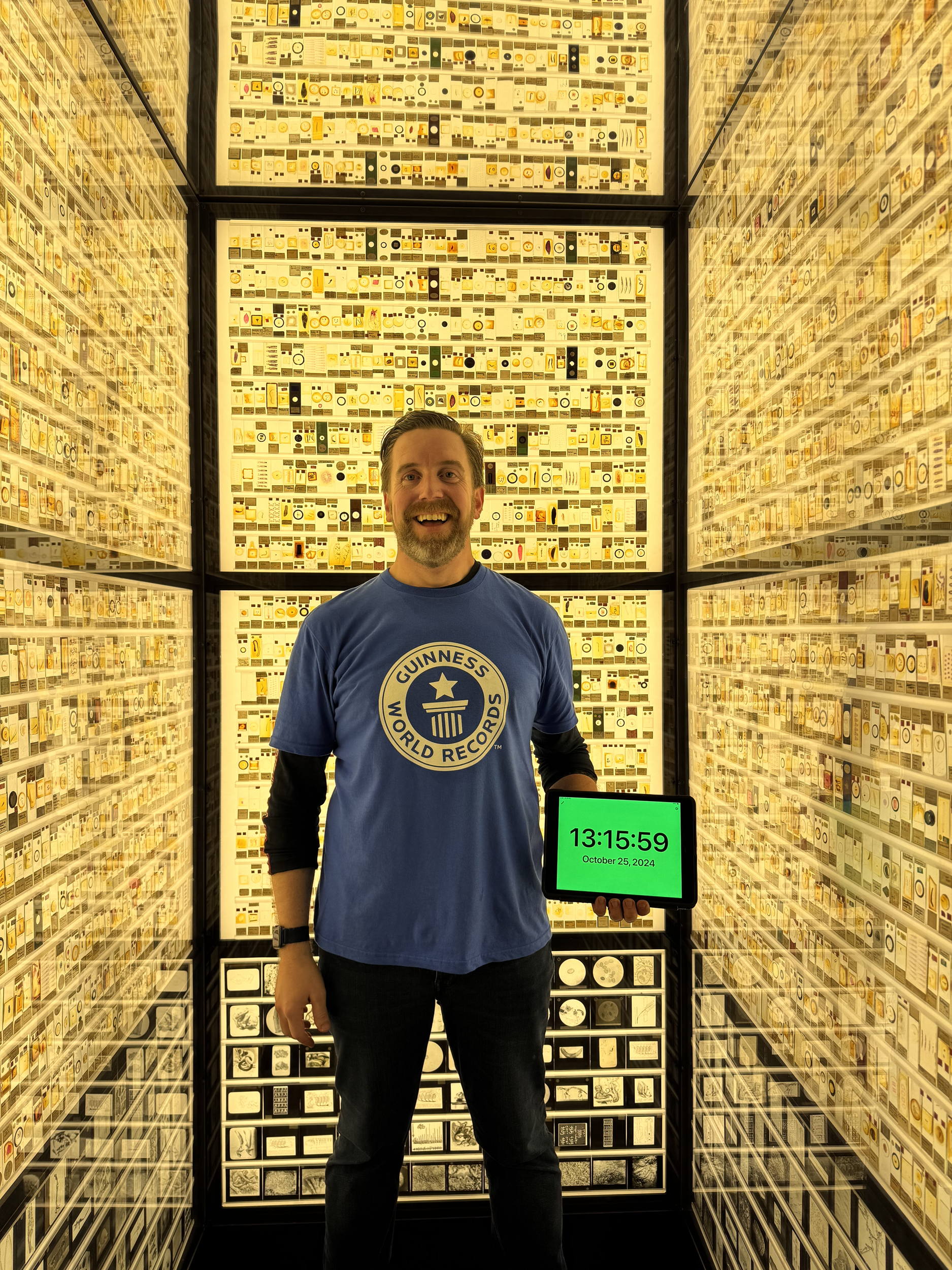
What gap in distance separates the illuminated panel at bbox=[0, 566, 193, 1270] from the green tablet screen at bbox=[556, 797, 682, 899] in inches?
31.9

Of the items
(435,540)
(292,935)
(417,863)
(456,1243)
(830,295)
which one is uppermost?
(830,295)

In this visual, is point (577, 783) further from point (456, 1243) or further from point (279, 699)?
point (456, 1243)

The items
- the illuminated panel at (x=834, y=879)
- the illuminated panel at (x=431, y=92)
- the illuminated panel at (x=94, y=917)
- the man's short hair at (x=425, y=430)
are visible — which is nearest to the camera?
the illuminated panel at (x=834, y=879)

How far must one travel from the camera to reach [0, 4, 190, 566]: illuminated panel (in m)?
1.05

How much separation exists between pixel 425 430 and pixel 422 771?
2.10 feet

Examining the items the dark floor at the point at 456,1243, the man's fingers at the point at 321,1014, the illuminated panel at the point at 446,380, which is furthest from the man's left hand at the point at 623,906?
the dark floor at the point at 456,1243

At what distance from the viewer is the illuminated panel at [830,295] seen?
3.10ft

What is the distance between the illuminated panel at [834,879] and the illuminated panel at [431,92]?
3.83ft

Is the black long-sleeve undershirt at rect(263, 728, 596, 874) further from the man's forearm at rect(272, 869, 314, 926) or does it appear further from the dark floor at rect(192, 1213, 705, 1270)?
the dark floor at rect(192, 1213, 705, 1270)

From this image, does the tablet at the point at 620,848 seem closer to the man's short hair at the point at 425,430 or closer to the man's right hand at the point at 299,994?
the man's right hand at the point at 299,994

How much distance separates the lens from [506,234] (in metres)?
1.85

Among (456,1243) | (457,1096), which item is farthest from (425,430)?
(456,1243)

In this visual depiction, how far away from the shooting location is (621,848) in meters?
1.41

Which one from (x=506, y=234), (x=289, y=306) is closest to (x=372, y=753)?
(x=289, y=306)
